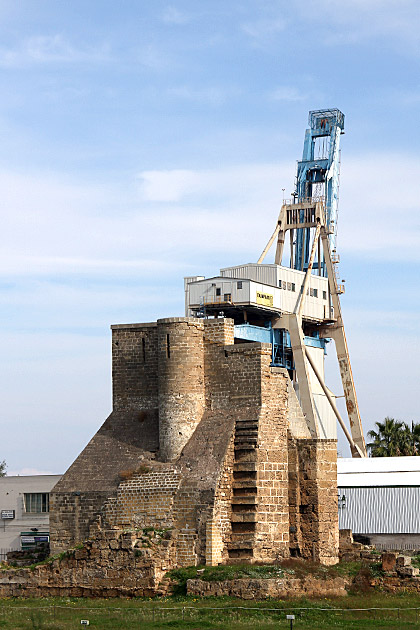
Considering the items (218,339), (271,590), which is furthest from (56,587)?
(218,339)

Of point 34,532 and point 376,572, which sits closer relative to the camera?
point 376,572

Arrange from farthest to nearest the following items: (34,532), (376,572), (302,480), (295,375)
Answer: (295,375) → (34,532) → (302,480) → (376,572)

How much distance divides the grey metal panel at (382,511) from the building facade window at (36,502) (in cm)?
1318

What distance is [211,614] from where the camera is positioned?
27281mm

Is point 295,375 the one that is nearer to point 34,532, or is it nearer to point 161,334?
point 34,532

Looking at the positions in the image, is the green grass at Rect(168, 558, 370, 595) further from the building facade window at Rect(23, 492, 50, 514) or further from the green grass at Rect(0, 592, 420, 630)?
the building facade window at Rect(23, 492, 50, 514)

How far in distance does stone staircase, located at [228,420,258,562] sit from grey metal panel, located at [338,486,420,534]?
17304 millimetres

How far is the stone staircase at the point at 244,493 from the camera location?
105 feet

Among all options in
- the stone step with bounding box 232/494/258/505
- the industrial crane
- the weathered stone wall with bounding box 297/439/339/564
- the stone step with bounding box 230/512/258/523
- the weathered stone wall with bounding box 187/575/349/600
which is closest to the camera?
the weathered stone wall with bounding box 187/575/349/600

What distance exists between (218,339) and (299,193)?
47.3 m

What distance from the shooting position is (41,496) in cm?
4781

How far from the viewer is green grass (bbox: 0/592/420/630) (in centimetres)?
2588

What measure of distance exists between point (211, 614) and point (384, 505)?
77.0ft

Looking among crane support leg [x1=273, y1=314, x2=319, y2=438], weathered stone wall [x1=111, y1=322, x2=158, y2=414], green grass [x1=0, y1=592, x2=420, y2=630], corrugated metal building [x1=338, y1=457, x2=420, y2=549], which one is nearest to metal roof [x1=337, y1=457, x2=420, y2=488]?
corrugated metal building [x1=338, y1=457, x2=420, y2=549]
